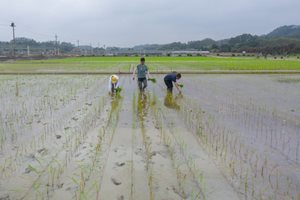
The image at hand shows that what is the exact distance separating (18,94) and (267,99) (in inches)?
357

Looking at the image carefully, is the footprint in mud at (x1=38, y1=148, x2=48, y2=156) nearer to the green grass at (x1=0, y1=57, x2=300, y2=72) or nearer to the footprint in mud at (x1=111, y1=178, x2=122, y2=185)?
the footprint in mud at (x1=111, y1=178, x2=122, y2=185)

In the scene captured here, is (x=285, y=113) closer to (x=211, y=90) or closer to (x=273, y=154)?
(x=273, y=154)

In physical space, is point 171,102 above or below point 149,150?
above

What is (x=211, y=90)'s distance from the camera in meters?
13.7

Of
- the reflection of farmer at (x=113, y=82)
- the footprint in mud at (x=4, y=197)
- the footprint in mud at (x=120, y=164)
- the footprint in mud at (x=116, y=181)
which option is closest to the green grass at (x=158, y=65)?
the reflection of farmer at (x=113, y=82)

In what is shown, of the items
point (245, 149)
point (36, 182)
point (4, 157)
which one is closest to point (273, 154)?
point (245, 149)

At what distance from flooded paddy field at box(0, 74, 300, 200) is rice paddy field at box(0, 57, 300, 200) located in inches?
0.5

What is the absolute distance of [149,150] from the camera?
5.33m

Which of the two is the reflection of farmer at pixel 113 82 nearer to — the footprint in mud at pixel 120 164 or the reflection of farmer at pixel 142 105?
the reflection of farmer at pixel 142 105

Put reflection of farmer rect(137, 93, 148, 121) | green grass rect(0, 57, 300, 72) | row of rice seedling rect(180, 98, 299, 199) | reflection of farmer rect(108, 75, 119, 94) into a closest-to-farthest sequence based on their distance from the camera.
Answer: row of rice seedling rect(180, 98, 299, 199), reflection of farmer rect(137, 93, 148, 121), reflection of farmer rect(108, 75, 119, 94), green grass rect(0, 57, 300, 72)

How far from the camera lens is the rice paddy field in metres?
3.82

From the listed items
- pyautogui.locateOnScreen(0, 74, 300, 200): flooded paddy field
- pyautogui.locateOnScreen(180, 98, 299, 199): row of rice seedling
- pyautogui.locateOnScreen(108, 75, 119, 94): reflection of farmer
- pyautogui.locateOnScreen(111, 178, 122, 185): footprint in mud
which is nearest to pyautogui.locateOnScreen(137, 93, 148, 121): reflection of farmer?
pyautogui.locateOnScreen(0, 74, 300, 200): flooded paddy field

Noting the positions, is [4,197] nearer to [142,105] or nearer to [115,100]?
[142,105]

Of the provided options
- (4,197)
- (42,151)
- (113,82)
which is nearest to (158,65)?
(113,82)
